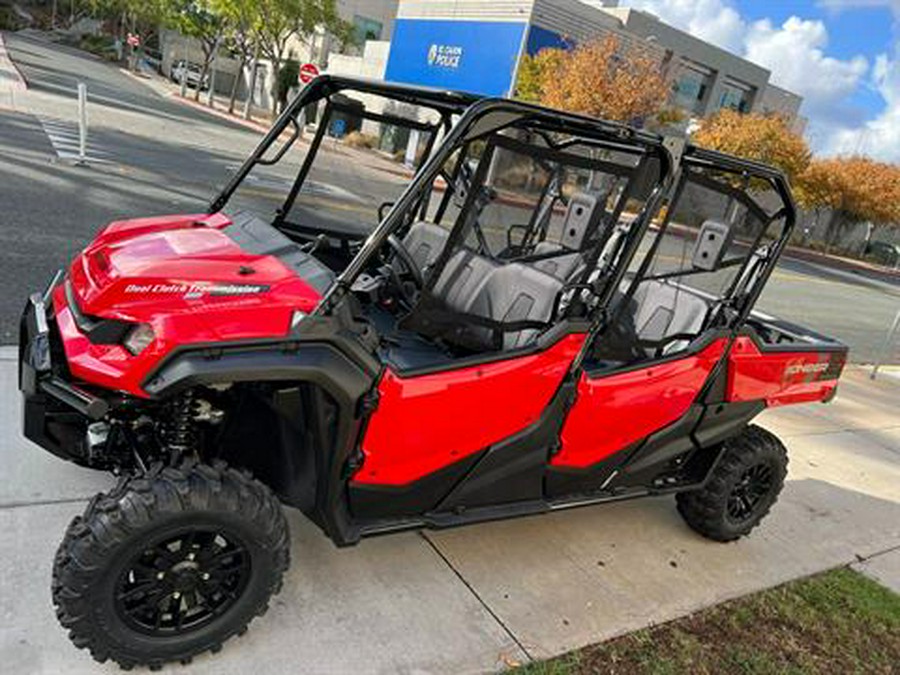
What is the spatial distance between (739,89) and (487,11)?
78.6ft

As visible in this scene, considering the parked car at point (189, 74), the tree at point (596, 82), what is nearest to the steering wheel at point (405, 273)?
the tree at point (596, 82)

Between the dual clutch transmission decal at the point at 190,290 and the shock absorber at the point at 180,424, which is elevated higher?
the dual clutch transmission decal at the point at 190,290

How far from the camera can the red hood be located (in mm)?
2260

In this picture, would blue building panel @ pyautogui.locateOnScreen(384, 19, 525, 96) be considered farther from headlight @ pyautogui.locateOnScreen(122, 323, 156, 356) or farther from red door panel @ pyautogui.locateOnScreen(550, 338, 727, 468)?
headlight @ pyautogui.locateOnScreen(122, 323, 156, 356)

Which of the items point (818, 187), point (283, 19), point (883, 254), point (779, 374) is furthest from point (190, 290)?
point (883, 254)

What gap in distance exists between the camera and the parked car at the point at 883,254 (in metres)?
51.7

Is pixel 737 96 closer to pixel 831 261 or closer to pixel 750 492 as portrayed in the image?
pixel 831 261

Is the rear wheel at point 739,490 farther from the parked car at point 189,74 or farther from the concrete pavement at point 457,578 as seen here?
the parked car at point 189,74

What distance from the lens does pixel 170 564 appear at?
2389mm

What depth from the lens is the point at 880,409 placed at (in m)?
8.00

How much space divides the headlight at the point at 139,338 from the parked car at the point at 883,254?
58.0 m

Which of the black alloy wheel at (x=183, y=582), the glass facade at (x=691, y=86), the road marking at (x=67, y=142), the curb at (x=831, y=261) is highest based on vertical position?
the glass facade at (x=691, y=86)

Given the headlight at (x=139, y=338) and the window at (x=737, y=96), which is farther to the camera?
the window at (x=737, y=96)

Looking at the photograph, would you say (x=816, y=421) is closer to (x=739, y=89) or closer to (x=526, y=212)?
(x=526, y=212)
